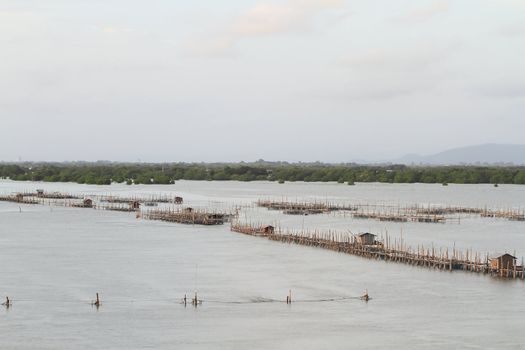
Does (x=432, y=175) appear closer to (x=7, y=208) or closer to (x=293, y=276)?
(x=7, y=208)

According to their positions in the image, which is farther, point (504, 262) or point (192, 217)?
point (192, 217)

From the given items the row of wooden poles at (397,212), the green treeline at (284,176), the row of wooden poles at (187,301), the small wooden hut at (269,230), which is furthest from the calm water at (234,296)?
the green treeline at (284,176)

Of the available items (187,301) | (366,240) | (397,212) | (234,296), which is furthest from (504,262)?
(397,212)

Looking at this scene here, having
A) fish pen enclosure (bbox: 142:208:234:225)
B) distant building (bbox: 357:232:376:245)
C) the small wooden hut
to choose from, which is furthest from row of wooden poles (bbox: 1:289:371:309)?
fish pen enclosure (bbox: 142:208:234:225)

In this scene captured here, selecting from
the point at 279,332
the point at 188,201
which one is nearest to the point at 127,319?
the point at 279,332

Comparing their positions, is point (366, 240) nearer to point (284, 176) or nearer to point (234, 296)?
point (234, 296)

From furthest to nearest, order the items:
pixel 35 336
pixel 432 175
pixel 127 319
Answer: pixel 432 175
pixel 127 319
pixel 35 336
